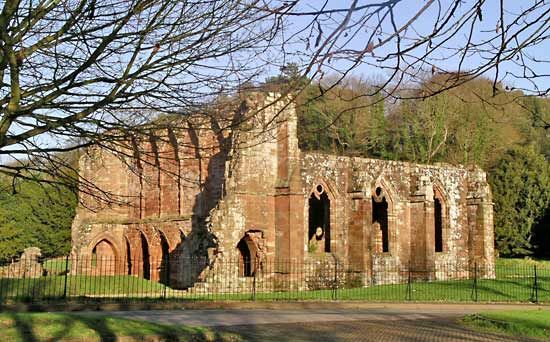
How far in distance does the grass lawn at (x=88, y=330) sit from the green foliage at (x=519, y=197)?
33558 mm

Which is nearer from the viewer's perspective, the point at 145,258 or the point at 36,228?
the point at 145,258

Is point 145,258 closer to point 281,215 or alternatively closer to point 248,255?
point 248,255

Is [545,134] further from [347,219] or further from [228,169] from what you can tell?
[228,169]

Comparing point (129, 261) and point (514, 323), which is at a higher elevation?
point (129, 261)

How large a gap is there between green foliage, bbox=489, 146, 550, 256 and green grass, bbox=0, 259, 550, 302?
14.7 meters

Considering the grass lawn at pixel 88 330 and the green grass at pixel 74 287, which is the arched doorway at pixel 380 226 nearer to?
the green grass at pixel 74 287

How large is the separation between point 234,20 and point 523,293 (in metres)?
20.0

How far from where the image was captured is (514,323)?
1576 centimetres

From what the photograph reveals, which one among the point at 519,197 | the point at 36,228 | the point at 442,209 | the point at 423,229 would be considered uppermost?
the point at 519,197

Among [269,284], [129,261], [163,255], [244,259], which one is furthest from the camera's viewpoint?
[129,261]

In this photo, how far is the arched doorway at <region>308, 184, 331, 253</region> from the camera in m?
31.3

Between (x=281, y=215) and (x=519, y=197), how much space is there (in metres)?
21.7

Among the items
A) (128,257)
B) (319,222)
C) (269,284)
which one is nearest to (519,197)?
(319,222)

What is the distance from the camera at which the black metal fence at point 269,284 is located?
23797mm
